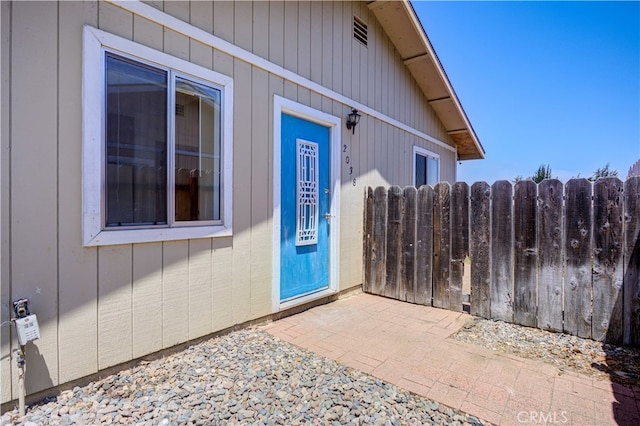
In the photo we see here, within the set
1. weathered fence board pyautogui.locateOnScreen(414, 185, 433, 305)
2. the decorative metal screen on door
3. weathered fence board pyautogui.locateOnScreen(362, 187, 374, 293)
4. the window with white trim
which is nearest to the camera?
the decorative metal screen on door

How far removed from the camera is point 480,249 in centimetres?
372

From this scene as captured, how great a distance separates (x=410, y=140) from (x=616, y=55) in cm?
1178

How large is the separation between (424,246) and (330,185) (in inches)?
58.8

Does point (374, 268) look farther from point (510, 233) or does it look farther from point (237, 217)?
point (237, 217)

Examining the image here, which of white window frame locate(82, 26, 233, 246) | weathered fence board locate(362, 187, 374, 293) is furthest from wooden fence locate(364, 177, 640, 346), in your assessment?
white window frame locate(82, 26, 233, 246)

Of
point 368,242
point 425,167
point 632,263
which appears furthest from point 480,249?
point 425,167

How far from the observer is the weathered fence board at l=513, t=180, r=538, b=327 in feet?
11.2

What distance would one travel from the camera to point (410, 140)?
645 centimetres

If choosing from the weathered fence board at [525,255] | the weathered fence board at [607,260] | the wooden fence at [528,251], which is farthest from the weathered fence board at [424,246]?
the weathered fence board at [607,260]

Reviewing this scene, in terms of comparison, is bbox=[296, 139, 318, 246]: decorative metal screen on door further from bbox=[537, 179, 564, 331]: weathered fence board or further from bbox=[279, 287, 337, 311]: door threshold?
bbox=[537, 179, 564, 331]: weathered fence board

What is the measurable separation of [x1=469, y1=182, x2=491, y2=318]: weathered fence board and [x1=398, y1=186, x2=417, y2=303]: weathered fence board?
0.75 metres

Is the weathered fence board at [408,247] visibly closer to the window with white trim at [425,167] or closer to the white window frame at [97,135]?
the window with white trim at [425,167]

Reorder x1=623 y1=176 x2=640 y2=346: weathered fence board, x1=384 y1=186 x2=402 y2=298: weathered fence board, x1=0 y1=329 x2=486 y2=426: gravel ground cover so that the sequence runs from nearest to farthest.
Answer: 1. x1=0 y1=329 x2=486 y2=426: gravel ground cover
2. x1=623 y1=176 x2=640 y2=346: weathered fence board
3. x1=384 y1=186 x2=402 y2=298: weathered fence board

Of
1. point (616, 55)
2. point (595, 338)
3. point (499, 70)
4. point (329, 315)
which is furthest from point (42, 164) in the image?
point (616, 55)
